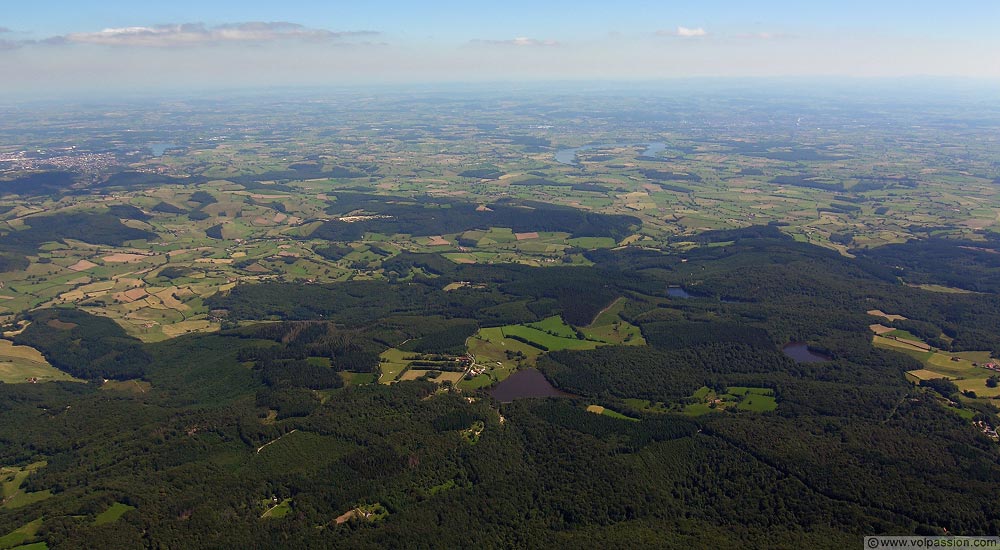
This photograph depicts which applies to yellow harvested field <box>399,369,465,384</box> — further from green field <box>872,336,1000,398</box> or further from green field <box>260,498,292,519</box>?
green field <box>872,336,1000,398</box>

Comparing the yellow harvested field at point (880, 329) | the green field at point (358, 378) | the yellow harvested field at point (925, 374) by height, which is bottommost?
the green field at point (358, 378)

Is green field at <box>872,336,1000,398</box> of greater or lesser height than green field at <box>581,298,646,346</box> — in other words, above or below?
above

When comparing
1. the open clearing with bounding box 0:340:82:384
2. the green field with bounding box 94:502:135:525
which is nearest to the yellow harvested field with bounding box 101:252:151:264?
the open clearing with bounding box 0:340:82:384

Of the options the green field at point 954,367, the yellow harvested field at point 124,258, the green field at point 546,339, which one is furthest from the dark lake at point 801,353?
the yellow harvested field at point 124,258

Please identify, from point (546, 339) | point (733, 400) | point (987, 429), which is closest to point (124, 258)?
point (546, 339)

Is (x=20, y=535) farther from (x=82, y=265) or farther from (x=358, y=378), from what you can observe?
(x=82, y=265)

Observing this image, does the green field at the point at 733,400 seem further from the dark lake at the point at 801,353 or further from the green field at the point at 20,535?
the green field at the point at 20,535

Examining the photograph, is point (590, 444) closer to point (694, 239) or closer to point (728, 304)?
point (728, 304)
